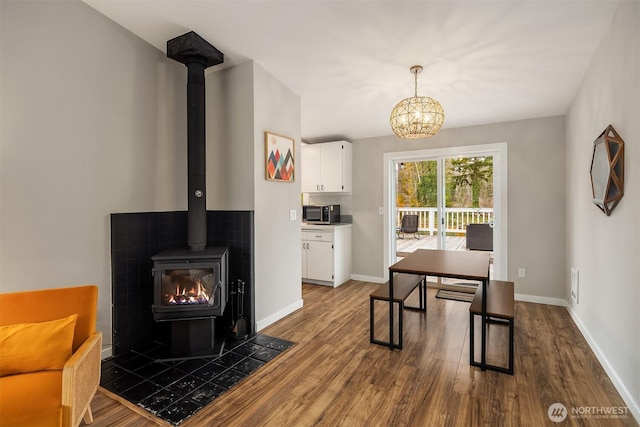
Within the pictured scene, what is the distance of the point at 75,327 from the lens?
1851 mm

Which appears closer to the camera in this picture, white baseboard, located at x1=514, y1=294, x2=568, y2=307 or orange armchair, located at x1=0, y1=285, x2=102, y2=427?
orange armchair, located at x1=0, y1=285, x2=102, y2=427

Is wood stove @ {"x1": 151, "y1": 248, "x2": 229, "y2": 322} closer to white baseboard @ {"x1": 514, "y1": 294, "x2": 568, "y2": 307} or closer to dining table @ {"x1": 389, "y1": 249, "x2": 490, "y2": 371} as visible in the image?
dining table @ {"x1": 389, "y1": 249, "x2": 490, "y2": 371}

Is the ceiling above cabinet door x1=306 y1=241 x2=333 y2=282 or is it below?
above

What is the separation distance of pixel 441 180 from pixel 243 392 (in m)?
3.90

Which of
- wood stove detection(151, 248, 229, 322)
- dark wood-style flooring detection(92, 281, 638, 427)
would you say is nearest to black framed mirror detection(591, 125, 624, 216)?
dark wood-style flooring detection(92, 281, 638, 427)

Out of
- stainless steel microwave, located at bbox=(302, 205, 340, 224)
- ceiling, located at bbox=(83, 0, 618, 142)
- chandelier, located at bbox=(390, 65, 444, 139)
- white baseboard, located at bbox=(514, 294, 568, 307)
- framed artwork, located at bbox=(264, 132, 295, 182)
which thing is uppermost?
ceiling, located at bbox=(83, 0, 618, 142)

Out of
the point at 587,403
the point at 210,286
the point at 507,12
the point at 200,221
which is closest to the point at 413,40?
the point at 507,12

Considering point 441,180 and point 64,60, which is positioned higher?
point 64,60

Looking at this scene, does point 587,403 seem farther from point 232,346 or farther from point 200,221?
point 200,221

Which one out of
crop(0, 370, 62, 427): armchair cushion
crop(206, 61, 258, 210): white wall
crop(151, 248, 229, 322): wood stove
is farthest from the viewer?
crop(206, 61, 258, 210): white wall

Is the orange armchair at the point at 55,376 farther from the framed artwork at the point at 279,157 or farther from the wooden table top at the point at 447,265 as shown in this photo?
the wooden table top at the point at 447,265

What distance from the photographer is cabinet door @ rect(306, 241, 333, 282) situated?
4707 millimetres

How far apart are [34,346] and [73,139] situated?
4.76 feet

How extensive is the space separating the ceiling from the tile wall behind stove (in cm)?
152
